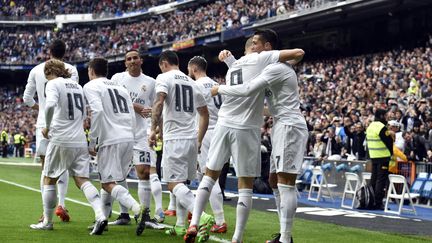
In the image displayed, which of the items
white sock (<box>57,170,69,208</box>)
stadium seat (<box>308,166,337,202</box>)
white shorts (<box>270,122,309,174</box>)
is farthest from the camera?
stadium seat (<box>308,166,337,202</box>)

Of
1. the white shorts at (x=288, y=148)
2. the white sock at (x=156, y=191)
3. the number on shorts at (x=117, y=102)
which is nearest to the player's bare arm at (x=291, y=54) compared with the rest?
the white shorts at (x=288, y=148)

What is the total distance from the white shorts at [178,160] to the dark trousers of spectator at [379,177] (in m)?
7.03

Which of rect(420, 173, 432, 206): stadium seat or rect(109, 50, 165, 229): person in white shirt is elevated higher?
rect(109, 50, 165, 229): person in white shirt

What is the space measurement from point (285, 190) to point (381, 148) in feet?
25.2

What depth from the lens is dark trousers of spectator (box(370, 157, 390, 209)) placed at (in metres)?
15.2

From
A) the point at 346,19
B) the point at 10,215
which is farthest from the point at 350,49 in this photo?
the point at 10,215

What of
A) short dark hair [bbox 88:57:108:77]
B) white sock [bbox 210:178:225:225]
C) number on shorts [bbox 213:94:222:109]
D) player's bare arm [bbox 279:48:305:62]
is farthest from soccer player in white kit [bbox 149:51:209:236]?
number on shorts [bbox 213:94:222:109]

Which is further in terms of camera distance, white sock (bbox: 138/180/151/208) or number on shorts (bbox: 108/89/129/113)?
white sock (bbox: 138/180/151/208)

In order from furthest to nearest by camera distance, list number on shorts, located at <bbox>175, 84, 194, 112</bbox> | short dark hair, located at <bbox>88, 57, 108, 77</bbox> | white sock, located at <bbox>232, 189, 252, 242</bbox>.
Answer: short dark hair, located at <bbox>88, 57, 108, 77</bbox>
number on shorts, located at <bbox>175, 84, 194, 112</bbox>
white sock, located at <bbox>232, 189, 252, 242</bbox>

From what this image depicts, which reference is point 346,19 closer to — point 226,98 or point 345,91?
point 345,91

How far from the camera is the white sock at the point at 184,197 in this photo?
8.78 metres

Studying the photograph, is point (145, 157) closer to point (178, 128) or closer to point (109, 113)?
point (109, 113)

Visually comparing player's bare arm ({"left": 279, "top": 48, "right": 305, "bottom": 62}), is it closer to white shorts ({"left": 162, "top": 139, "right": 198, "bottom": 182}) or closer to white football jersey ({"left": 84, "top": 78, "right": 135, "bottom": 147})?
white shorts ({"left": 162, "top": 139, "right": 198, "bottom": 182})

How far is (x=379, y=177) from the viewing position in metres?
15.2
